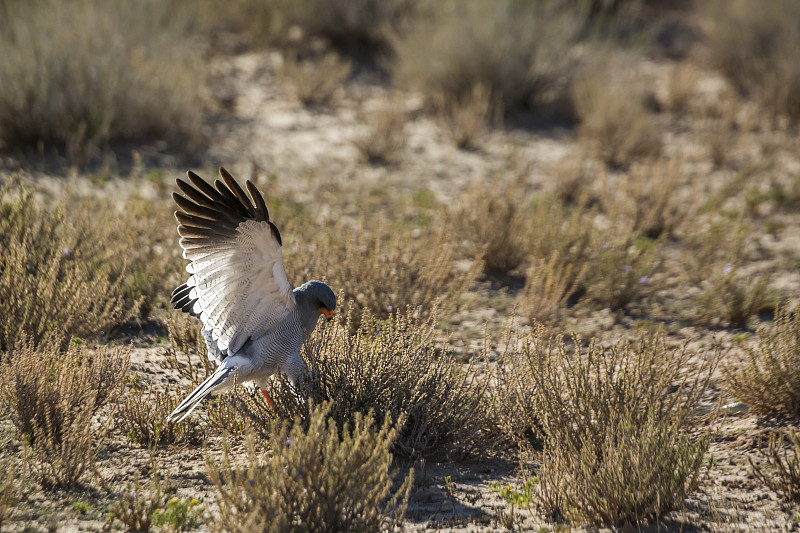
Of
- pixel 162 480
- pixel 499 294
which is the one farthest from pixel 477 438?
pixel 499 294

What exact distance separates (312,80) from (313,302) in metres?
6.96

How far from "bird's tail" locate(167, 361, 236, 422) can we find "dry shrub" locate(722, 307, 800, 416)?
2450mm

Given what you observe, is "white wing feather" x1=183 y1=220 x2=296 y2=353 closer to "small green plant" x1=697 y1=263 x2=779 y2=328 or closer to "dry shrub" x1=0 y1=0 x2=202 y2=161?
"small green plant" x1=697 y1=263 x2=779 y2=328

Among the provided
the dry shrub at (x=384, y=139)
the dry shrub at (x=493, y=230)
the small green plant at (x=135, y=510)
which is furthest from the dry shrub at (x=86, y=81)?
the small green plant at (x=135, y=510)

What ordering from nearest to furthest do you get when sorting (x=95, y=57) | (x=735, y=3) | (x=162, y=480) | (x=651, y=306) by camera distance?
(x=162, y=480)
(x=651, y=306)
(x=95, y=57)
(x=735, y=3)

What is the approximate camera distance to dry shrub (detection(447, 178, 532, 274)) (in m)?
6.00

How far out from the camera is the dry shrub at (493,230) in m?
Answer: 6.00

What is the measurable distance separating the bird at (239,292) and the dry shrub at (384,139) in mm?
4781

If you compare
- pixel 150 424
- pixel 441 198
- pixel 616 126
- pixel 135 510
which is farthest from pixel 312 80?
pixel 135 510

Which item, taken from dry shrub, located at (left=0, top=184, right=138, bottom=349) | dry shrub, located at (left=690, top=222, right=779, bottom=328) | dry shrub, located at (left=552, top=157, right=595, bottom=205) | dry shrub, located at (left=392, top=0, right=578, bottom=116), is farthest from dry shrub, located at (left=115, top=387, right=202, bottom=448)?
dry shrub, located at (left=392, top=0, right=578, bottom=116)

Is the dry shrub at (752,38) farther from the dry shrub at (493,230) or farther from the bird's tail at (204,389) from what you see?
the bird's tail at (204,389)

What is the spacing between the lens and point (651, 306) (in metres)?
5.63

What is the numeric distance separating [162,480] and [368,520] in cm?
105

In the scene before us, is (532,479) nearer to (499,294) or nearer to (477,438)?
(477,438)
